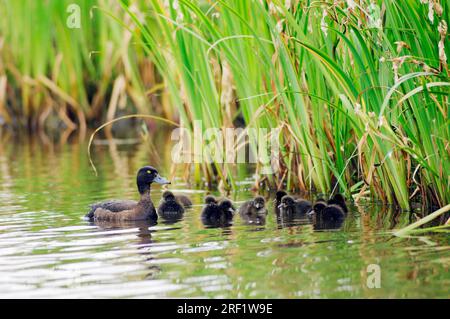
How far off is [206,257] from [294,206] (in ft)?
7.68

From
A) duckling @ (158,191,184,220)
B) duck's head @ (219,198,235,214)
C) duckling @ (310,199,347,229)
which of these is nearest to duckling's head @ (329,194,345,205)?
duckling @ (310,199,347,229)

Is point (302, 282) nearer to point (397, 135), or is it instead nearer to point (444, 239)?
point (444, 239)

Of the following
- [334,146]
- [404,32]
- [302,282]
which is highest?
[404,32]

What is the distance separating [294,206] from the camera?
9.95m

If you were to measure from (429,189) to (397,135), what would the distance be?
0.68 m

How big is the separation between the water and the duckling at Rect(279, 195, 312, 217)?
22 centimetres

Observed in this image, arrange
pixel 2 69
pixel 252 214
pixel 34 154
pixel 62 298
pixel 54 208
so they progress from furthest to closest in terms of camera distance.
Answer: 1. pixel 2 69
2. pixel 34 154
3. pixel 54 208
4. pixel 252 214
5. pixel 62 298

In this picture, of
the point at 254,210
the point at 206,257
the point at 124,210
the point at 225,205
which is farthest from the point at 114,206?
the point at 206,257

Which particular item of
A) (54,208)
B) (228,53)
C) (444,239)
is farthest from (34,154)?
(444,239)

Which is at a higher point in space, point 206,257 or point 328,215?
point 328,215

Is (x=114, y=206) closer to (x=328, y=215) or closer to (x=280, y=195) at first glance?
(x=280, y=195)

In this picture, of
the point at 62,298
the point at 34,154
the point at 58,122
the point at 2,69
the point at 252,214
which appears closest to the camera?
the point at 62,298

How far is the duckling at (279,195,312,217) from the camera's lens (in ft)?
32.5

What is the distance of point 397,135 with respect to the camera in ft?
29.6
